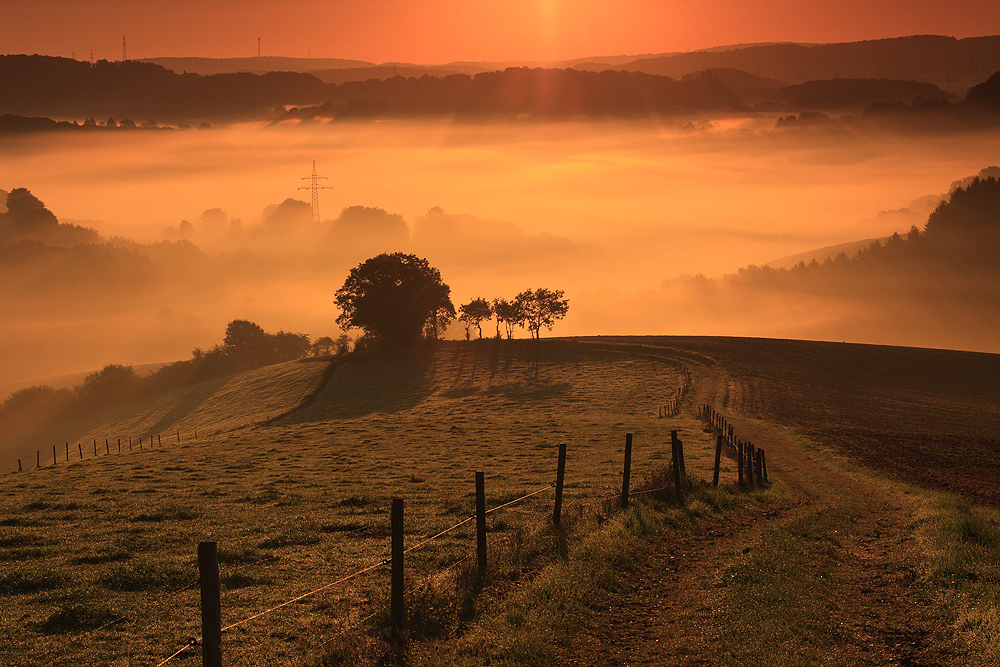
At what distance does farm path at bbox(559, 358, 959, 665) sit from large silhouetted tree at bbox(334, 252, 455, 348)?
93.8 meters

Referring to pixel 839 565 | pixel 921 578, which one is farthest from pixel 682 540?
pixel 921 578

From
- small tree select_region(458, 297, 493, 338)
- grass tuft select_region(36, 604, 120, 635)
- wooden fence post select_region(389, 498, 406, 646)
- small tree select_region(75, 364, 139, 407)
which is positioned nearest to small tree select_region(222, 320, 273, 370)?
small tree select_region(75, 364, 139, 407)

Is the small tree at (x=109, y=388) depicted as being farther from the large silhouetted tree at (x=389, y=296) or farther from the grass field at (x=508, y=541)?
the grass field at (x=508, y=541)

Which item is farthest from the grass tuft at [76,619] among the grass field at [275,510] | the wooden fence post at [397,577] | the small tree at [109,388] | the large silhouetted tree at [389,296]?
the small tree at [109,388]

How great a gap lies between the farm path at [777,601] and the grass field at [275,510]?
5.17 m

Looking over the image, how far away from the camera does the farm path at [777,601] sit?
12094mm

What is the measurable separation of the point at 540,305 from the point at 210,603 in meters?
137

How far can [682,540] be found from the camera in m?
19.3

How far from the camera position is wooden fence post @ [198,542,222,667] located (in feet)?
30.6

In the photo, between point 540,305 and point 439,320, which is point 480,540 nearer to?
point 439,320

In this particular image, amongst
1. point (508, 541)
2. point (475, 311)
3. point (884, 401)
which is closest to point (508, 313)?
point (475, 311)

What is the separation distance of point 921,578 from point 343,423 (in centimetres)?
5133

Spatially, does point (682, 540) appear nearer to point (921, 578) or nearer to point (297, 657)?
point (921, 578)

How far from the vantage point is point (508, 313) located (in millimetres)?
146375
